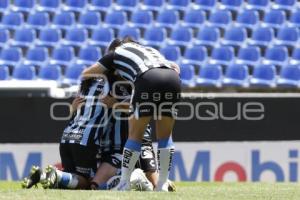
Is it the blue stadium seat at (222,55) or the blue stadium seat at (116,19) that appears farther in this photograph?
the blue stadium seat at (116,19)

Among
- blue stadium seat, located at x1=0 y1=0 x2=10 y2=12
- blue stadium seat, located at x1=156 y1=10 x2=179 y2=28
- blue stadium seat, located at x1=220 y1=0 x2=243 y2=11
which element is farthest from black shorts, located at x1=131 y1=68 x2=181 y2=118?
blue stadium seat, located at x1=0 y1=0 x2=10 y2=12

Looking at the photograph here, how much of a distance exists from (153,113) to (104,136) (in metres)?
1.17

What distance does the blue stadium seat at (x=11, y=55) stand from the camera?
15.1m

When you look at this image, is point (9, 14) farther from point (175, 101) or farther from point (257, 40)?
point (175, 101)

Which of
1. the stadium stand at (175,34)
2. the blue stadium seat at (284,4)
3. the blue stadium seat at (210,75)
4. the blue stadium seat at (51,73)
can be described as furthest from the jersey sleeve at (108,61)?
the blue stadium seat at (284,4)

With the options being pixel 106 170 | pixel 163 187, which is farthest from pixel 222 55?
pixel 163 187

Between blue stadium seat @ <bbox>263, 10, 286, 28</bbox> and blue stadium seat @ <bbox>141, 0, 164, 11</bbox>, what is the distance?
2116 millimetres

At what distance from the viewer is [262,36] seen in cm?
1478

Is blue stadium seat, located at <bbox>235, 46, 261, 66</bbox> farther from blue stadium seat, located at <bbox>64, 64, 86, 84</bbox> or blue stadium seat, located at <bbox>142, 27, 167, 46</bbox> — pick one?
blue stadium seat, located at <bbox>64, 64, 86, 84</bbox>

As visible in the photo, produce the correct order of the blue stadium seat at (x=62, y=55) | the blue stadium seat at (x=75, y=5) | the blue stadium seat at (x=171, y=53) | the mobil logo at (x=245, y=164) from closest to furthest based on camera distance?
the mobil logo at (x=245, y=164) → the blue stadium seat at (x=171, y=53) → the blue stadium seat at (x=62, y=55) → the blue stadium seat at (x=75, y=5)

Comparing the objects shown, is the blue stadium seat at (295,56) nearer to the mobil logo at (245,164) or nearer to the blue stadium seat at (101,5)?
the mobil logo at (245,164)

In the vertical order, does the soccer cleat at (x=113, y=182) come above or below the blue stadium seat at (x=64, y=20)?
below

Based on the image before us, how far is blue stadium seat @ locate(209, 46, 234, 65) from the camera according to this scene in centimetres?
1441

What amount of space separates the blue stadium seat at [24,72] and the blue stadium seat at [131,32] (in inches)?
73.9
